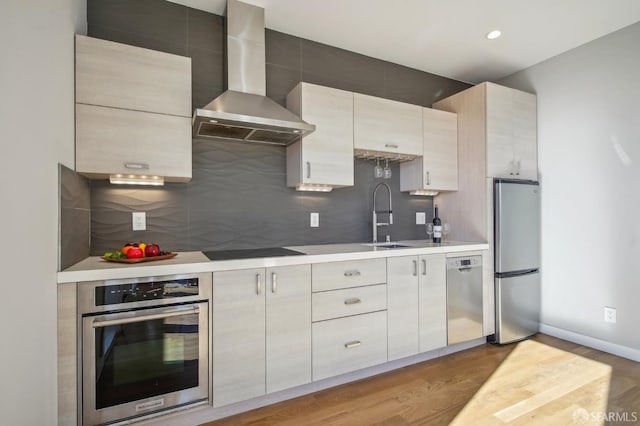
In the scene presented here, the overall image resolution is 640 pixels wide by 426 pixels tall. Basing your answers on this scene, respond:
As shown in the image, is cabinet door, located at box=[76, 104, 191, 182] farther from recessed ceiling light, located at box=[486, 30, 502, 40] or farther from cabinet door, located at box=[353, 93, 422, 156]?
recessed ceiling light, located at box=[486, 30, 502, 40]

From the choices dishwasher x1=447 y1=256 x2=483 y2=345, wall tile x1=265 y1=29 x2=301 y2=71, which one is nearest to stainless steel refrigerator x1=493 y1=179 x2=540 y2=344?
dishwasher x1=447 y1=256 x2=483 y2=345

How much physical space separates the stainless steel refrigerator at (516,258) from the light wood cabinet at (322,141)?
145cm

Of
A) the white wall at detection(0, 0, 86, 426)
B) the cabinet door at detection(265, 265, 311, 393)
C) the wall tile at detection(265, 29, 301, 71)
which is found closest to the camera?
the white wall at detection(0, 0, 86, 426)

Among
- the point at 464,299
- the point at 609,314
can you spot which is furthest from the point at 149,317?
the point at 609,314

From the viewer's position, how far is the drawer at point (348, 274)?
2.09 meters

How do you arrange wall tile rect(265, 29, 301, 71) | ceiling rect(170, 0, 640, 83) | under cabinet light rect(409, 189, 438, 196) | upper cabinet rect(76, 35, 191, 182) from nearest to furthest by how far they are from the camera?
upper cabinet rect(76, 35, 191, 182), ceiling rect(170, 0, 640, 83), wall tile rect(265, 29, 301, 71), under cabinet light rect(409, 189, 438, 196)

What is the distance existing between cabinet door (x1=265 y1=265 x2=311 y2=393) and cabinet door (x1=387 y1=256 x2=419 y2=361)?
667 mm

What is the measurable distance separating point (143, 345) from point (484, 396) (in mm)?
2049

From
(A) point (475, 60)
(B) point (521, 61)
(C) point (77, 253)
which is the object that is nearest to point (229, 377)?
(C) point (77, 253)

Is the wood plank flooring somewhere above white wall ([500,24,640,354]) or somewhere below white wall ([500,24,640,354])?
below

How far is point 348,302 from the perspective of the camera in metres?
2.19

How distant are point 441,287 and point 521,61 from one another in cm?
242

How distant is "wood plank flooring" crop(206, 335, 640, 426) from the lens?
1837 mm

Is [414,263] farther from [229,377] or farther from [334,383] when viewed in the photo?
[229,377]
